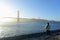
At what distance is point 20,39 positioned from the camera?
16203mm

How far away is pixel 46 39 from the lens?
16.3 meters

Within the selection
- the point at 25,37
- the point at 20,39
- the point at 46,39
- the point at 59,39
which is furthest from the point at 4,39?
the point at 59,39

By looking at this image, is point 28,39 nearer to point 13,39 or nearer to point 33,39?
point 33,39

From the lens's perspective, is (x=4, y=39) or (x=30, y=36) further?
(x=30, y=36)

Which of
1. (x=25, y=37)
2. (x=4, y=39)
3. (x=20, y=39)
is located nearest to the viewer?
(x=4, y=39)

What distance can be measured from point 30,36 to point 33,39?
1525 millimetres

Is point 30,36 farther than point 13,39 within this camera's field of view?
Yes

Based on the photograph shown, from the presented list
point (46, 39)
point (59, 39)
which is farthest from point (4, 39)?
point (59, 39)

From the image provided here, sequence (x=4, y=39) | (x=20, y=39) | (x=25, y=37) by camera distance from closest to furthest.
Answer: (x=4, y=39), (x=20, y=39), (x=25, y=37)

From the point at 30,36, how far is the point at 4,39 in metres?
3.77

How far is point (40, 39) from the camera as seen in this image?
54.3ft

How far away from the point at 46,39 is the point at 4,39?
429cm

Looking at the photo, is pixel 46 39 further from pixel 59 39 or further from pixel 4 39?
pixel 4 39

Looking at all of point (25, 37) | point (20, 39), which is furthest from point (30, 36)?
point (20, 39)
